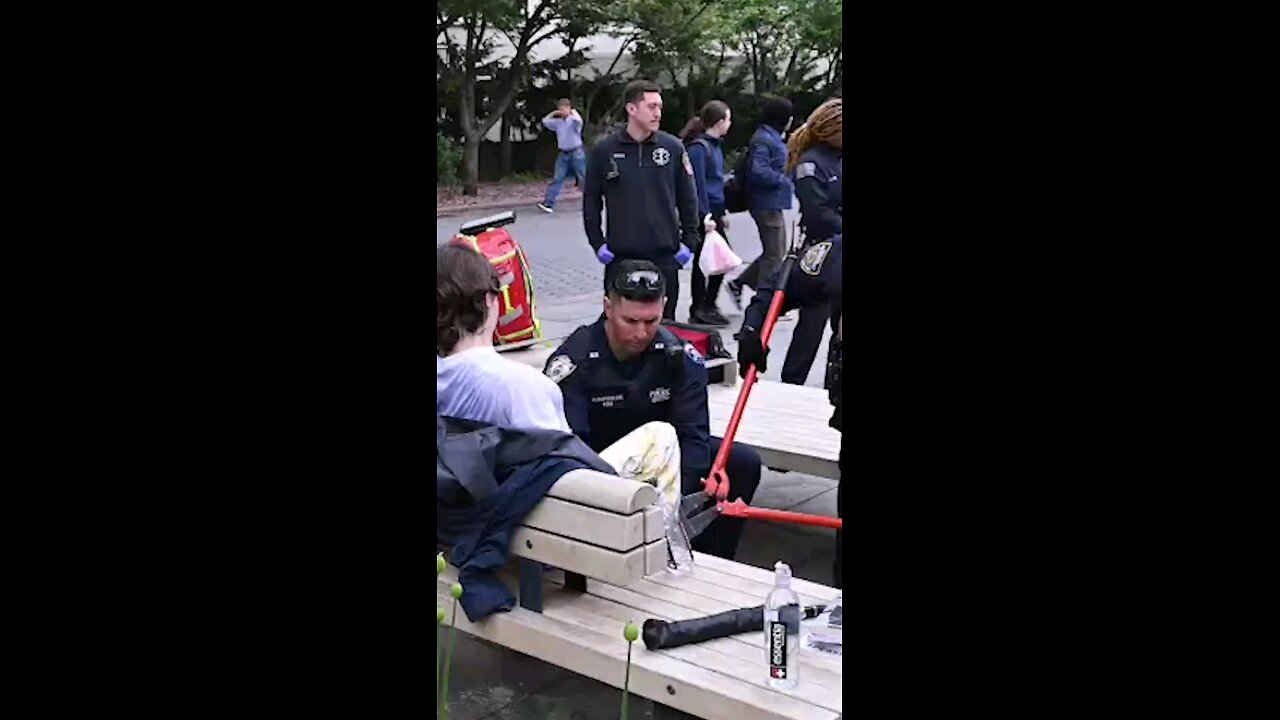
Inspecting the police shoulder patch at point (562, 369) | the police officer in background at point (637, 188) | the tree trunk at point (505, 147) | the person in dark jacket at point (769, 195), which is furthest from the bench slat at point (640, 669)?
the tree trunk at point (505, 147)

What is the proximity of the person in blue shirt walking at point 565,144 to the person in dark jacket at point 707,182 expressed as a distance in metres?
7.51

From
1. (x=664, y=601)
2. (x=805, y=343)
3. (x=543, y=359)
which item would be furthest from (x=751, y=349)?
(x=543, y=359)

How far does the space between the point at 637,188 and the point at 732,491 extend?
3.00 meters

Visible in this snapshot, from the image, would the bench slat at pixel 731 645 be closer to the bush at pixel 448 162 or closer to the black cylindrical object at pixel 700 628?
the black cylindrical object at pixel 700 628

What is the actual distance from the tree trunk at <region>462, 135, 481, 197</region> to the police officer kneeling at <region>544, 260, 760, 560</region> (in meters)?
17.2

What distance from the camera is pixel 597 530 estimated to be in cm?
296

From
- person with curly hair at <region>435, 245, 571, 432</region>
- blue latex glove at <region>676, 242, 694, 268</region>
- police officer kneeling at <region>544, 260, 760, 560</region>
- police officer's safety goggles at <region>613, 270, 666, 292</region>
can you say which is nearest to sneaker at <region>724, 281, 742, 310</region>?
blue latex glove at <region>676, 242, 694, 268</region>

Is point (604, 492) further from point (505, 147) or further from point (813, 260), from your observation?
point (505, 147)

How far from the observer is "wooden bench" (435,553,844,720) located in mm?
2688

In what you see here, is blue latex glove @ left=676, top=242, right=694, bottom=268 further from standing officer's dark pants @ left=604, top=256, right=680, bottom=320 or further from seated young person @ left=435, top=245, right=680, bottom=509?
seated young person @ left=435, top=245, right=680, bottom=509
